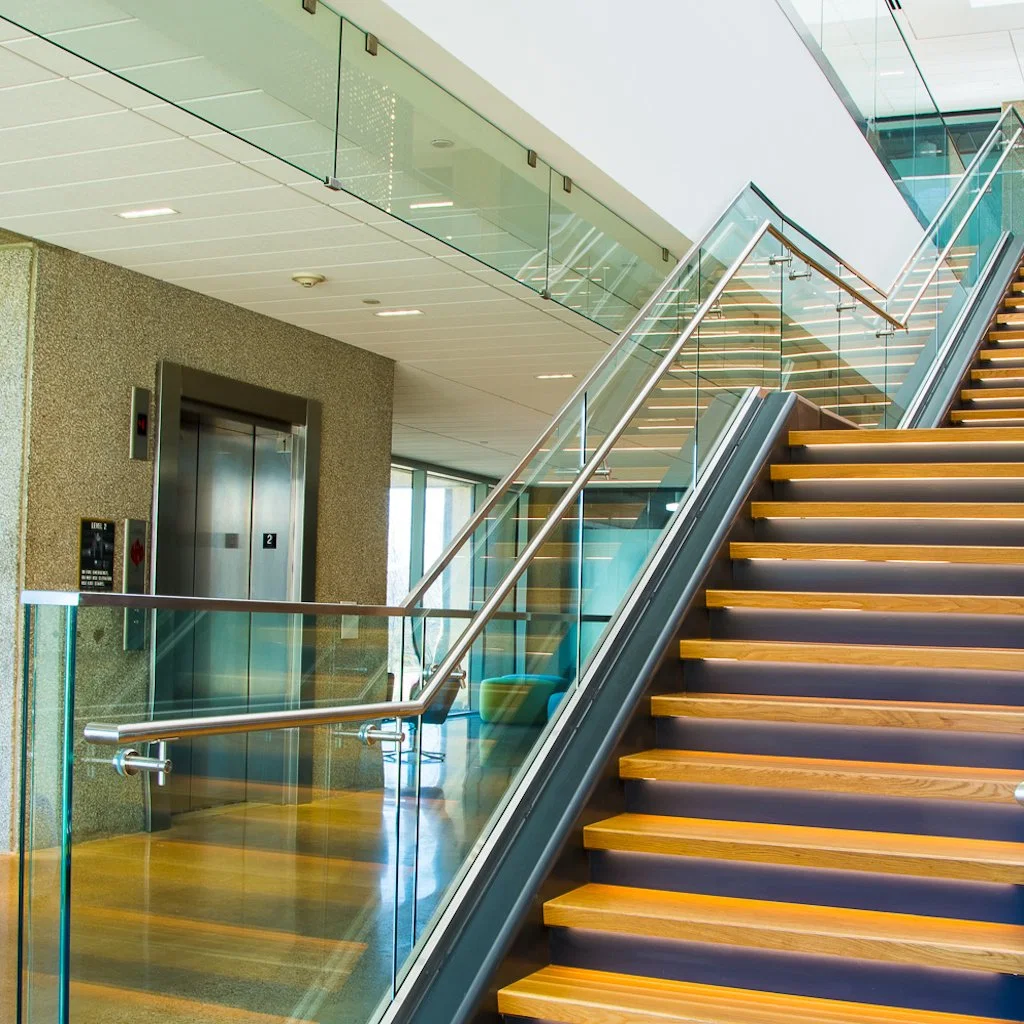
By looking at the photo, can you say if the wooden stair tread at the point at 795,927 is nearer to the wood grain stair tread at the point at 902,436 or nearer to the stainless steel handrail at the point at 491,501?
the stainless steel handrail at the point at 491,501

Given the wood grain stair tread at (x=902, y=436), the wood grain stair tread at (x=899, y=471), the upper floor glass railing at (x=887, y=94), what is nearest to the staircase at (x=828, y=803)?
the wood grain stair tread at (x=899, y=471)

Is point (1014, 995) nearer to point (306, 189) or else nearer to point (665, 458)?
point (665, 458)

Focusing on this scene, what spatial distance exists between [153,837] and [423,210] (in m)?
3.90

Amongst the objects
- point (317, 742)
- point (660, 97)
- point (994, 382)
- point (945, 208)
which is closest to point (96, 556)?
point (317, 742)

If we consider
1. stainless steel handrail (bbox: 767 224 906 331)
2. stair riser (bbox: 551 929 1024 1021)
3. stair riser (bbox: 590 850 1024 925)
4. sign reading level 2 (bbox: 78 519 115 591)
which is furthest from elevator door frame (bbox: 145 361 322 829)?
stair riser (bbox: 551 929 1024 1021)

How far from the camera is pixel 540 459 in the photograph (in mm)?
4355

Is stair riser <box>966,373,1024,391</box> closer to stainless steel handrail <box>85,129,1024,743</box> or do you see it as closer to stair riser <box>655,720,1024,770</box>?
stainless steel handrail <box>85,129,1024,743</box>

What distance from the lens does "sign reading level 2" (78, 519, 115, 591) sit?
6.27 m

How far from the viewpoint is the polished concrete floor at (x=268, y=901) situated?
7.80 ft

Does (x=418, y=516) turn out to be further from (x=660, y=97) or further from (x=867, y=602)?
(x=867, y=602)

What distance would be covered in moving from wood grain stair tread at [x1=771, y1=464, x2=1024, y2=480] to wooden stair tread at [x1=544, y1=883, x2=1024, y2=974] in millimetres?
2642

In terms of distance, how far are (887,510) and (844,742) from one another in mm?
1603

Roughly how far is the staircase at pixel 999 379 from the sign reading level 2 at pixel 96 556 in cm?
504

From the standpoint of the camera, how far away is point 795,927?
3252 millimetres
